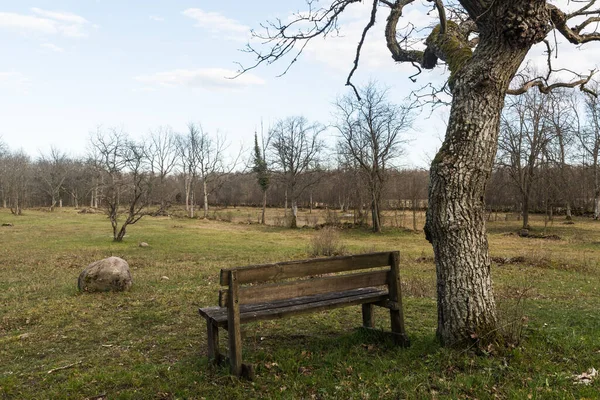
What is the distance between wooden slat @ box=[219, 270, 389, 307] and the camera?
4.29 m

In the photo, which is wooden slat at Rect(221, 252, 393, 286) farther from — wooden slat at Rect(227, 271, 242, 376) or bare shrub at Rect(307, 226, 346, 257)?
bare shrub at Rect(307, 226, 346, 257)

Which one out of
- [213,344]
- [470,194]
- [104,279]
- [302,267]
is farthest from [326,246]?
[470,194]

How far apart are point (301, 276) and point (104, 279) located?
6.92 metres

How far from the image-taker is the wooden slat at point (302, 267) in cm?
418

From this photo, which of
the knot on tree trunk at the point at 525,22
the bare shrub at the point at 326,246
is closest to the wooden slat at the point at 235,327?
the knot on tree trunk at the point at 525,22

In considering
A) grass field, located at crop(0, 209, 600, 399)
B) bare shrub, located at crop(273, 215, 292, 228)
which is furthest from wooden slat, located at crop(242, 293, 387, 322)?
bare shrub, located at crop(273, 215, 292, 228)

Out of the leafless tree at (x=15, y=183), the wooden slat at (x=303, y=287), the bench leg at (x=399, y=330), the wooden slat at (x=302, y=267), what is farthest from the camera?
the leafless tree at (x=15, y=183)

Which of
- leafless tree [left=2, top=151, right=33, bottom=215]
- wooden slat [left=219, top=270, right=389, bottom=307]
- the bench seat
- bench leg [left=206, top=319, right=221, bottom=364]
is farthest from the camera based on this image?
leafless tree [left=2, top=151, right=33, bottom=215]

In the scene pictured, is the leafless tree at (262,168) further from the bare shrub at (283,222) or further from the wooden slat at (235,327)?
the wooden slat at (235,327)

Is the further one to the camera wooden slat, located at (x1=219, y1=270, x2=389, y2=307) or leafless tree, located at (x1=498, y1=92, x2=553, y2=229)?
leafless tree, located at (x1=498, y1=92, x2=553, y2=229)

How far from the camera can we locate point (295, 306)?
4656 millimetres

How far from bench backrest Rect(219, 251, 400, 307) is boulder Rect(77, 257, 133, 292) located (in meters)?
6.50

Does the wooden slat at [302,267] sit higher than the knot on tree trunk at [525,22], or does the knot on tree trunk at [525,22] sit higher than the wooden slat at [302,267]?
the knot on tree trunk at [525,22]

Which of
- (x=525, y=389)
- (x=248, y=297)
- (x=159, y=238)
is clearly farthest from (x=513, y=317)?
(x=159, y=238)
